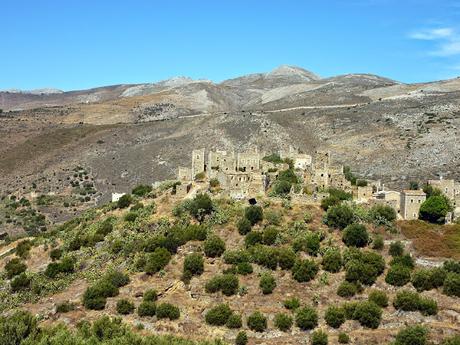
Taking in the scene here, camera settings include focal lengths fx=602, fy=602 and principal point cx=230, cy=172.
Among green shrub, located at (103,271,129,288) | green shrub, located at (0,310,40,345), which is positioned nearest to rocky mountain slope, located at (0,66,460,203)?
green shrub, located at (103,271,129,288)

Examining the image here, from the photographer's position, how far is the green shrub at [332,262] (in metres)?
38.9

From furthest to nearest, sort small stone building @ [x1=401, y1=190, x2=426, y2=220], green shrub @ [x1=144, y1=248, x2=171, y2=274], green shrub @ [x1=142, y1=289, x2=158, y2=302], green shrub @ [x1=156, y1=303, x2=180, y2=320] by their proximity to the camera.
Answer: small stone building @ [x1=401, y1=190, x2=426, y2=220], green shrub @ [x1=144, y1=248, x2=171, y2=274], green shrub @ [x1=142, y1=289, x2=158, y2=302], green shrub @ [x1=156, y1=303, x2=180, y2=320]

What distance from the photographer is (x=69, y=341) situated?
2791 cm

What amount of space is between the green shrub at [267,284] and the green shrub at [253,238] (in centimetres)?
386

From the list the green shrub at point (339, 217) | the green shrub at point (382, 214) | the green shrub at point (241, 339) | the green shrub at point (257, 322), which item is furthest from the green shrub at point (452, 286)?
the green shrub at point (241, 339)

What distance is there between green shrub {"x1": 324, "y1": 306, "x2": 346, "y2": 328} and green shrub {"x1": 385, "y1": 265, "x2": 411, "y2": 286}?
15.0 ft

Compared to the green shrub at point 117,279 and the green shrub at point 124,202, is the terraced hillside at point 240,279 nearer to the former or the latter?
the green shrub at point 117,279

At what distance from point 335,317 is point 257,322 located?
4427 mm

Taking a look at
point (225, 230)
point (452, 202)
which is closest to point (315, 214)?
point (225, 230)

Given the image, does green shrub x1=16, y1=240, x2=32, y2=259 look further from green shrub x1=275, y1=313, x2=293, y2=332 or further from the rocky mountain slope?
the rocky mountain slope

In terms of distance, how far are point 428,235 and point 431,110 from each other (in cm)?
7180

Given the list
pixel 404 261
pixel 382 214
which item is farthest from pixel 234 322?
pixel 382 214

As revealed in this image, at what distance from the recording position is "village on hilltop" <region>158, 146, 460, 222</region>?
45344mm

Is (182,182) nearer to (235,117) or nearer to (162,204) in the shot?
(162,204)
